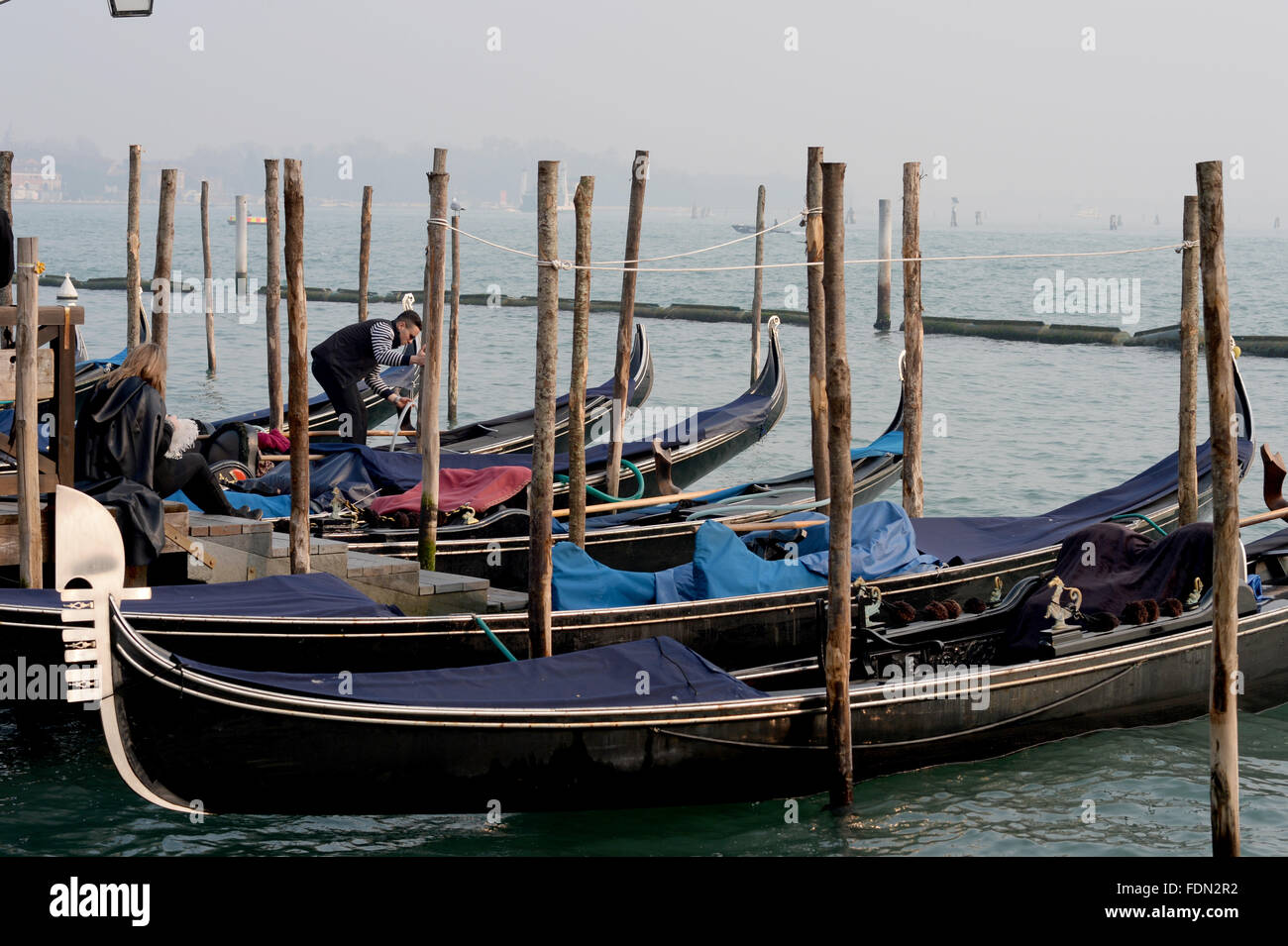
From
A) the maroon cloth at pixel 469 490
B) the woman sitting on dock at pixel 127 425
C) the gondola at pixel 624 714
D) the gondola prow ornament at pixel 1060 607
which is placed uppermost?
the woman sitting on dock at pixel 127 425

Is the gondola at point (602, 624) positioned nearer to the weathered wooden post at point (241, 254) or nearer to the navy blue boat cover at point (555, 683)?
the navy blue boat cover at point (555, 683)

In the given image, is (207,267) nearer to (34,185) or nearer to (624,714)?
(624,714)

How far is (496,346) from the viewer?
2477 centimetres

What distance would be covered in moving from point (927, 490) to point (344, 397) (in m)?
5.76

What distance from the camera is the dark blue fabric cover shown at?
312 inches

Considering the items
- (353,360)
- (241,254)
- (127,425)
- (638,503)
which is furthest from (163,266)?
(241,254)

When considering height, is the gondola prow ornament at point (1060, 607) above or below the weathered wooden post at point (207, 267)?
below

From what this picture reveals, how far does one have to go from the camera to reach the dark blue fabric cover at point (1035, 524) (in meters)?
7.91

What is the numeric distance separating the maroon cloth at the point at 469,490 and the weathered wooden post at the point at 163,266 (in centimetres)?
274

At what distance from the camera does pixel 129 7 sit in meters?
5.70

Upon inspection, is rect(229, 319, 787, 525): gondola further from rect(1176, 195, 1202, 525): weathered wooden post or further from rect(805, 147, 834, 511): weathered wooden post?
rect(1176, 195, 1202, 525): weathered wooden post

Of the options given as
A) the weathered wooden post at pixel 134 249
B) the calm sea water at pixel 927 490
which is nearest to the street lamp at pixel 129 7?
the calm sea water at pixel 927 490

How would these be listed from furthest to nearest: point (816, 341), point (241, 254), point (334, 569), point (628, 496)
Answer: point (241, 254) → point (628, 496) → point (816, 341) → point (334, 569)
